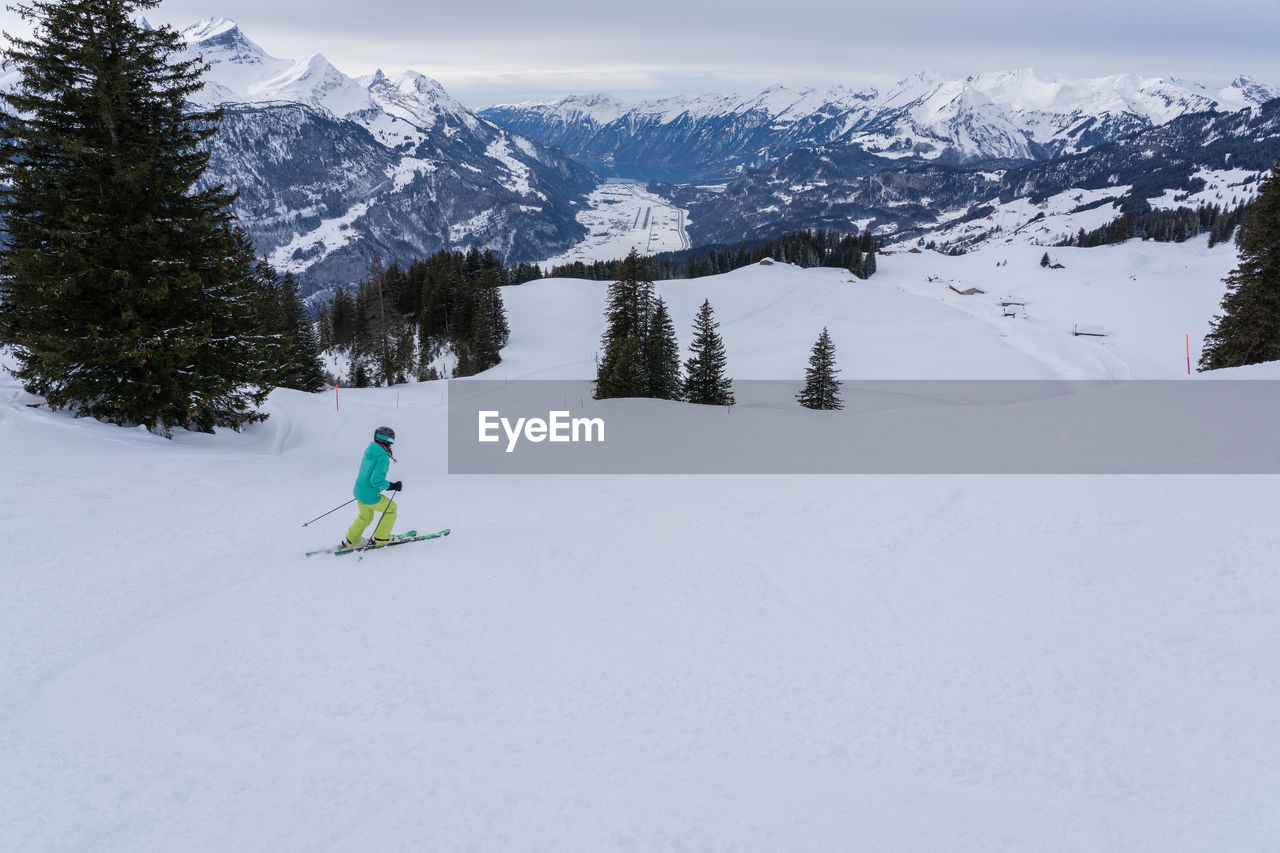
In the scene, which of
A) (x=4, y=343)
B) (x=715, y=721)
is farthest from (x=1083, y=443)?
(x=4, y=343)

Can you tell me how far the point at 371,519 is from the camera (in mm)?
10195

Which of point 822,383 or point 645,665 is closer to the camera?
point 645,665

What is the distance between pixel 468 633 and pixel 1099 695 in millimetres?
6893

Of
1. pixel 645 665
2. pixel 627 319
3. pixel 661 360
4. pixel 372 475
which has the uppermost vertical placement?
pixel 627 319

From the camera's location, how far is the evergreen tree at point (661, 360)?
38.4 m

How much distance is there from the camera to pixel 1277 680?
632 cm

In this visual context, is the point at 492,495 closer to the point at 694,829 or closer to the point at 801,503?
the point at 801,503

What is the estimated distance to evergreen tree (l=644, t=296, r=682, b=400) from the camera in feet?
126

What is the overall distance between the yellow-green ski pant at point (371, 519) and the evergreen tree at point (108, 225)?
352 inches

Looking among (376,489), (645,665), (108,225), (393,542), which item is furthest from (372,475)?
(108,225)

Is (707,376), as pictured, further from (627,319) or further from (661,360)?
(627,319)

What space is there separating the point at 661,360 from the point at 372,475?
29805 mm

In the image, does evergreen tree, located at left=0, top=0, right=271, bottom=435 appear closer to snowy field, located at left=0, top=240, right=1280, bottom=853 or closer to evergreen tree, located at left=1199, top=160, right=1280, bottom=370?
snowy field, located at left=0, top=240, right=1280, bottom=853

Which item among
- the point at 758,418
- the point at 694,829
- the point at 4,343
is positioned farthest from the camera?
the point at 758,418
